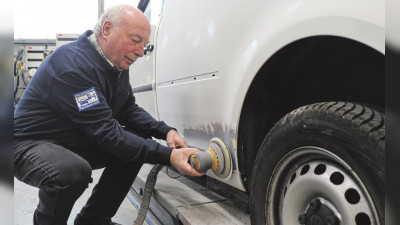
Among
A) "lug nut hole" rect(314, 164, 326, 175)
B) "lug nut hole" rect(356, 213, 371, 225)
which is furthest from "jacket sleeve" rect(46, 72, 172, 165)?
"lug nut hole" rect(356, 213, 371, 225)

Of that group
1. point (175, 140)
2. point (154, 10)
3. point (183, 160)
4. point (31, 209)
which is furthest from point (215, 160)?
point (31, 209)

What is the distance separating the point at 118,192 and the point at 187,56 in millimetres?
832

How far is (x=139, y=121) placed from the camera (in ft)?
5.74

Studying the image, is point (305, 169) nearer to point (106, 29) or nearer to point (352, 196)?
point (352, 196)

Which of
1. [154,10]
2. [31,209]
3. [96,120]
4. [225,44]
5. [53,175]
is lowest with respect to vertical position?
[31,209]

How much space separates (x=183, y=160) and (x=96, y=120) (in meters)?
0.42

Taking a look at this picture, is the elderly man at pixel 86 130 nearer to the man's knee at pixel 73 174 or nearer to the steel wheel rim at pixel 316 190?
the man's knee at pixel 73 174

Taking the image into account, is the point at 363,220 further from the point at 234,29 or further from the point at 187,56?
the point at 187,56

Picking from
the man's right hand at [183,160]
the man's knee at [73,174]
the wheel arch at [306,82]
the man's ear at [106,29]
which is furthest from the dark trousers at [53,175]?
the wheel arch at [306,82]

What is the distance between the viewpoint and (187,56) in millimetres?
1383

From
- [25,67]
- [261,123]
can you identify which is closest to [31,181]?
[261,123]

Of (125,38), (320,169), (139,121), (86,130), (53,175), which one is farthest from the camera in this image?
(139,121)

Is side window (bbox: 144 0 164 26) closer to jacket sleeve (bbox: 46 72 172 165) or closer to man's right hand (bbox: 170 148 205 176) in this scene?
jacket sleeve (bbox: 46 72 172 165)

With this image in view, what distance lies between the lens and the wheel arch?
854 millimetres
